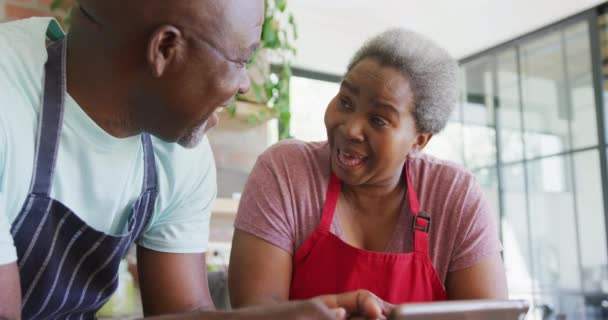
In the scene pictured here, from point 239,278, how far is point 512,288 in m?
4.04

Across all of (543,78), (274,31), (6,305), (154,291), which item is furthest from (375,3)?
(6,305)

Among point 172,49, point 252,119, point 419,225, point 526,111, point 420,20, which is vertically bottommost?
point 419,225

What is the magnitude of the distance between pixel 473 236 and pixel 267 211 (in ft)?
1.39

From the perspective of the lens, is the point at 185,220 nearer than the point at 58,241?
No

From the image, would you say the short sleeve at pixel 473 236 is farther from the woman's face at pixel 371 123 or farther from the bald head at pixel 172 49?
the bald head at pixel 172 49

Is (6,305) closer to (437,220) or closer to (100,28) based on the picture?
(100,28)

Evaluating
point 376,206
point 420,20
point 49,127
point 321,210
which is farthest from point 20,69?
point 420,20

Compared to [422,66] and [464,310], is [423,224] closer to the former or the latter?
[422,66]

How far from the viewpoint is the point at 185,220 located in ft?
3.39

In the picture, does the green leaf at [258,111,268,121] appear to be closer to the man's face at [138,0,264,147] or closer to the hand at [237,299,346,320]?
the man's face at [138,0,264,147]

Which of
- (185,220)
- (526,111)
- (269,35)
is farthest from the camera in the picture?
(526,111)

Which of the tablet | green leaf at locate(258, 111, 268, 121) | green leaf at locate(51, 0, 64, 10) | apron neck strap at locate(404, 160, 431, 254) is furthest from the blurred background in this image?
the tablet

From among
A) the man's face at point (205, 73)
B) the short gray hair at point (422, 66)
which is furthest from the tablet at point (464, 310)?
the short gray hair at point (422, 66)

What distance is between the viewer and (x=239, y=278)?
3.73 ft
